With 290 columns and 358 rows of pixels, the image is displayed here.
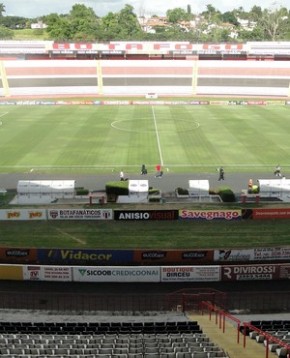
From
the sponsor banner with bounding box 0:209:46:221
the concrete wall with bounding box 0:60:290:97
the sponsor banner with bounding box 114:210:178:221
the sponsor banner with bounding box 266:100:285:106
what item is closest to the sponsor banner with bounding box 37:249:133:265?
the sponsor banner with bounding box 114:210:178:221

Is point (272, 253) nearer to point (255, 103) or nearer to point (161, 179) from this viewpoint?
point (161, 179)

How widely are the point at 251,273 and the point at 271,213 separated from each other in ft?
29.3

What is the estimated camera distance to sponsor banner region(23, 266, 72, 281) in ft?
68.8

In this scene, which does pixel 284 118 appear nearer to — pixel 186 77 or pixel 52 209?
pixel 186 77

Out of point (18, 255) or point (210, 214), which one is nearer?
point (18, 255)

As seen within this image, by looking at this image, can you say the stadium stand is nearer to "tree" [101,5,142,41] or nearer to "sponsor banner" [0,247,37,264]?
"sponsor banner" [0,247,37,264]

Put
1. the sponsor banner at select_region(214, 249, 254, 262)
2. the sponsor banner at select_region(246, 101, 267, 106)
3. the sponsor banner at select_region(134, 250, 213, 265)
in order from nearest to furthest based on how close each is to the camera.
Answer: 1. the sponsor banner at select_region(134, 250, 213, 265)
2. the sponsor banner at select_region(214, 249, 254, 262)
3. the sponsor banner at select_region(246, 101, 267, 106)

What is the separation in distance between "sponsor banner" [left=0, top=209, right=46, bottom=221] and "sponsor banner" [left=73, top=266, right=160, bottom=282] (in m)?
9.09

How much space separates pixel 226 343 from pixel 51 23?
138 meters

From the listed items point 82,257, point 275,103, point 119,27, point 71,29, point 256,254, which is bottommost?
point 256,254

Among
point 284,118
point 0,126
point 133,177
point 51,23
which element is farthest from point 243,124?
point 51,23

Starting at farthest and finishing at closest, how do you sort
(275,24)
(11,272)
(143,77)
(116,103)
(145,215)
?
(275,24) → (143,77) → (116,103) → (145,215) → (11,272)

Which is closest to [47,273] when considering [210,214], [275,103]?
[210,214]

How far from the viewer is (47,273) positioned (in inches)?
831
